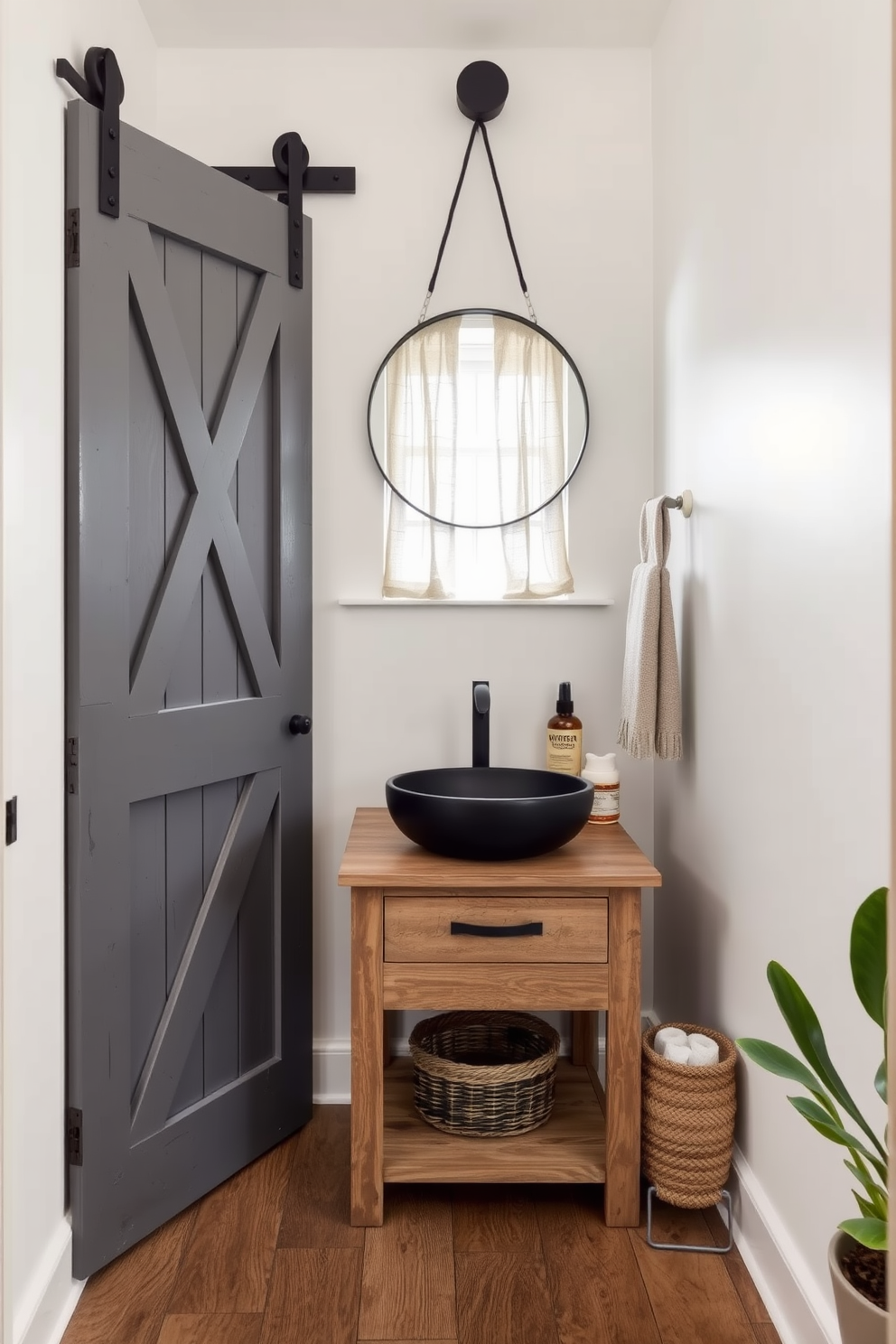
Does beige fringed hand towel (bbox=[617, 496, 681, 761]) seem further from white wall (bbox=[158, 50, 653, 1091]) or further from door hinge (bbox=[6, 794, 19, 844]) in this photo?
door hinge (bbox=[6, 794, 19, 844])

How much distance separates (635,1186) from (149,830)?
3.84 feet

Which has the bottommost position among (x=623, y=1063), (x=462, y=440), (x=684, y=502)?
(x=623, y=1063)

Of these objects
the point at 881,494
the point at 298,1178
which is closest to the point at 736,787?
the point at 881,494

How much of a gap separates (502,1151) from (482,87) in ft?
7.76

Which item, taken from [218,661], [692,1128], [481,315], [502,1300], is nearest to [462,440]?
[481,315]

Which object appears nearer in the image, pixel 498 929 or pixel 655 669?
pixel 498 929

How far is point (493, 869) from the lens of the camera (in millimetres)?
1911

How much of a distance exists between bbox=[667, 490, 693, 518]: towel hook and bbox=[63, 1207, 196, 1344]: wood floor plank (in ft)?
5.80

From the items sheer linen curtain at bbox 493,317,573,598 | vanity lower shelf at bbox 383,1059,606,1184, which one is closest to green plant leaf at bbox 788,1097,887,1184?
vanity lower shelf at bbox 383,1059,606,1184

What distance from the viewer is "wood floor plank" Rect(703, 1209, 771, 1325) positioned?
168 centimetres

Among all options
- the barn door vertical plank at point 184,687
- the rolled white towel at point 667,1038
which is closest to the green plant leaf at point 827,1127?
the rolled white towel at point 667,1038

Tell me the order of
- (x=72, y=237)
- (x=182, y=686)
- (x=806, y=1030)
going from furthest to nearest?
(x=182, y=686) → (x=72, y=237) → (x=806, y=1030)

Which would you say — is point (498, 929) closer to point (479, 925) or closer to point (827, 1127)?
point (479, 925)

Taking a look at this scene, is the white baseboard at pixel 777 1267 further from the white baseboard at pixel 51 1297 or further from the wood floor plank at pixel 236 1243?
the white baseboard at pixel 51 1297
